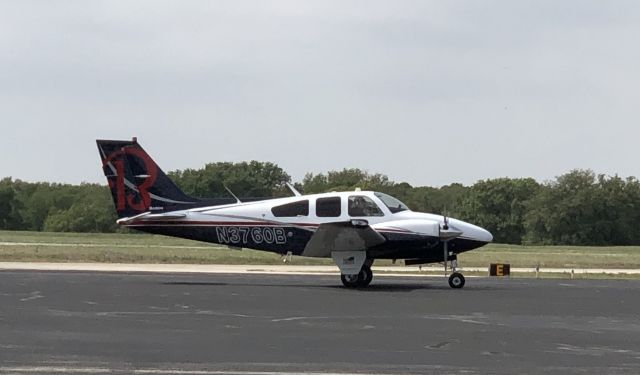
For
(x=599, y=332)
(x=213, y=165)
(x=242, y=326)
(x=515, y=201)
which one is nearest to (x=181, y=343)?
(x=242, y=326)

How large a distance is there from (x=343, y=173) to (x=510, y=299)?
85.0m

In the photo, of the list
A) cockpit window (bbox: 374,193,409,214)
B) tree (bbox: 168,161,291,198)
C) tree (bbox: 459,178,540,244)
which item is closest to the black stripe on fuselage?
cockpit window (bbox: 374,193,409,214)

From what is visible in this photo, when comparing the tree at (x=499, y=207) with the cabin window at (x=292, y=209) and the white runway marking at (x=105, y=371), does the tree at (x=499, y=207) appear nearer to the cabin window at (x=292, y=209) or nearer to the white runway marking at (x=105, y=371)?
the cabin window at (x=292, y=209)

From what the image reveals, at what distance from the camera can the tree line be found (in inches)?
3519

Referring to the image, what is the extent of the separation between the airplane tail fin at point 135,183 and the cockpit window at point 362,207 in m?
4.47

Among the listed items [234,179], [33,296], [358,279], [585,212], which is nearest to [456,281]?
[358,279]

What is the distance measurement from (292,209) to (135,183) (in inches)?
183

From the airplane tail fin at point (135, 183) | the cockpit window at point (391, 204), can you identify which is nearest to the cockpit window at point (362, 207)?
the cockpit window at point (391, 204)

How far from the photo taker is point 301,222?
25375 millimetres

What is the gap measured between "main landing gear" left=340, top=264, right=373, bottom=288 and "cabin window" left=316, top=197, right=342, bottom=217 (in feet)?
5.18

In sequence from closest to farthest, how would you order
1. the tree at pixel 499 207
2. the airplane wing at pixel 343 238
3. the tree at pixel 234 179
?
the airplane wing at pixel 343 238, the tree at pixel 234 179, the tree at pixel 499 207

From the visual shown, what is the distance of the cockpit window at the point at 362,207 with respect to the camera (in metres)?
24.8

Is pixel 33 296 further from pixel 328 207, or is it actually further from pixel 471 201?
pixel 471 201

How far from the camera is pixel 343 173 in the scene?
347 feet
